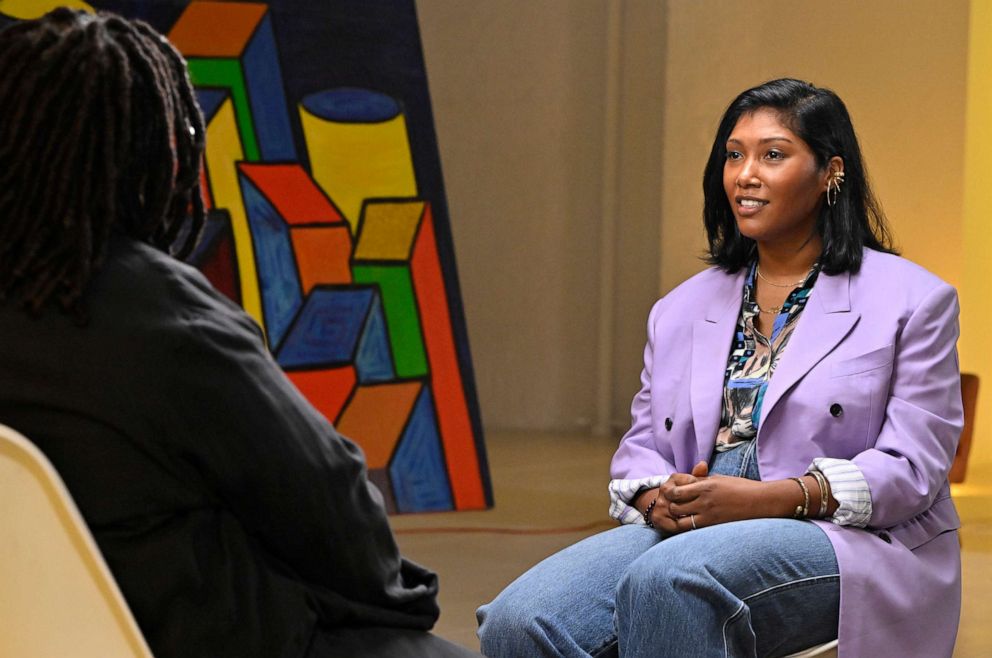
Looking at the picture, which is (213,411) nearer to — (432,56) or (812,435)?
(812,435)

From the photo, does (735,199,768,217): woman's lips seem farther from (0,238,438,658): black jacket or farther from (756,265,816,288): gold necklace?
(0,238,438,658): black jacket

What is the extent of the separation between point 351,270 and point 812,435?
3.24 metres

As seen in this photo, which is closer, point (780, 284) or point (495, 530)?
point (780, 284)

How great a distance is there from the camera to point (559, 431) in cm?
830

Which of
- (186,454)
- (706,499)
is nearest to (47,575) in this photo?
(186,454)

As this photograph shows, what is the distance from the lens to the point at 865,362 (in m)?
2.17

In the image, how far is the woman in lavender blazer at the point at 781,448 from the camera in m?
2.00

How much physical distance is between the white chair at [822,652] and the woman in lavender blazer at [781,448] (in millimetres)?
16

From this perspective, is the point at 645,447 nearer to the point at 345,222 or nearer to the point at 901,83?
the point at 345,222

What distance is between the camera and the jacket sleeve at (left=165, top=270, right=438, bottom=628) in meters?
1.26

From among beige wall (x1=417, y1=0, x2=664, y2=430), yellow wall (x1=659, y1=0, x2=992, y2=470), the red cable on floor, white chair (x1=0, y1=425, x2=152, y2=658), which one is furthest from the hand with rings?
beige wall (x1=417, y1=0, x2=664, y2=430)

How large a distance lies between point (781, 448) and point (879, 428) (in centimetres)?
16

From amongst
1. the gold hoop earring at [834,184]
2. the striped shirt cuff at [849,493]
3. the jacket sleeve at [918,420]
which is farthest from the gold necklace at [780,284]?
the striped shirt cuff at [849,493]

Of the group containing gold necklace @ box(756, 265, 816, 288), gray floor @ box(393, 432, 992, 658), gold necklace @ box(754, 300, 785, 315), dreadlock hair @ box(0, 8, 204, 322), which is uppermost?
dreadlock hair @ box(0, 8, 204, 322)
